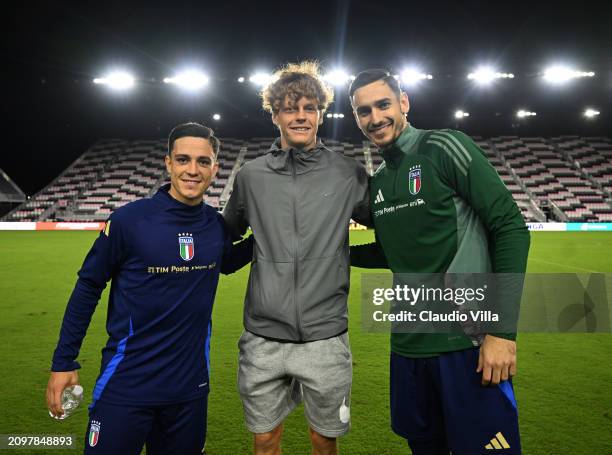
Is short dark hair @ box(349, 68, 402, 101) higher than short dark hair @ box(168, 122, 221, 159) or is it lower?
higher

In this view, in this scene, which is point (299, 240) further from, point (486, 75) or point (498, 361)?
point (486, 75)

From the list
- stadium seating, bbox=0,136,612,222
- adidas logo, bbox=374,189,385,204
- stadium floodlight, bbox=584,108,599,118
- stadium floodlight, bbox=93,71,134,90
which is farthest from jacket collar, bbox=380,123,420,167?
stadium floodlight, bbox=584,108,599,118

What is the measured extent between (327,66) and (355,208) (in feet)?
67.6

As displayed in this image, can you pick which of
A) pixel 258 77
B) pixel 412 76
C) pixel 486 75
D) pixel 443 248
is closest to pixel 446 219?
pixel 443 248

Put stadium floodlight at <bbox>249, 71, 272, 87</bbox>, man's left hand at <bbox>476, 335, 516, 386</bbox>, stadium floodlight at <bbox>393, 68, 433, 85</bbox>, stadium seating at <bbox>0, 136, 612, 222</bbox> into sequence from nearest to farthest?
man's left hand at <bbox>476, 335, 516, 386</bbox>, stadium floodlight at <bbox>393, 68, 433, 85</bbox>, stadium floodlight at <bbox>249, 71, 272, 87</bbox>, stadium seating at <bbox>0, 136, 612, 222</bbox>

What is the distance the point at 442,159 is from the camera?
82.0 inches

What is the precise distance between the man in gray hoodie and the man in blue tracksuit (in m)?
0.28

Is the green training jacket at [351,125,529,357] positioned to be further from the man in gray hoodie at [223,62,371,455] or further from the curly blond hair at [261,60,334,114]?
the curly blond hair at [261,60,334,114]

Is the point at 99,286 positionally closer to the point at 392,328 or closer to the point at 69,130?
the point at 392,328

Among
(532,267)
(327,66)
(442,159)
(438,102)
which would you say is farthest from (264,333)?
(438,102)

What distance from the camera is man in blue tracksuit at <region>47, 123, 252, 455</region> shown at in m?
1.92

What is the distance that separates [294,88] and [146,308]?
1376 millimetres

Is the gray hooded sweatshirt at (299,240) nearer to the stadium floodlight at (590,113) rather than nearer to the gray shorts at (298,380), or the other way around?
the gray shorts at (298,380)

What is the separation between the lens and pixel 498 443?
6.02ft
